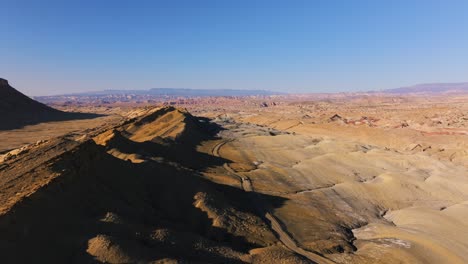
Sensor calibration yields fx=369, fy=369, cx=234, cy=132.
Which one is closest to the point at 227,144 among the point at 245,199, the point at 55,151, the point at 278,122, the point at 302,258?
the point at 245,199

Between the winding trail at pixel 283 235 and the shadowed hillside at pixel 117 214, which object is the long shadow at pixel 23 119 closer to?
the shadowed hillside at pixel 117 214

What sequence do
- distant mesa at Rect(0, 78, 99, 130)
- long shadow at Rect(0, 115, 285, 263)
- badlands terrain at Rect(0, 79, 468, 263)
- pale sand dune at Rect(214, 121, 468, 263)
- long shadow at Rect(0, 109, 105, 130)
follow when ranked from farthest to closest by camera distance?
distant mesa at Rect(0, 78, 99, 130)
long shadow at Rect(0, 109, 105, 130)
pale sand dune at Rect(214, 121, 468, 263)
badlands terrain at Rect(0, 79, 468, 263)
long shadow at Rect(0, 115, 285, 263)

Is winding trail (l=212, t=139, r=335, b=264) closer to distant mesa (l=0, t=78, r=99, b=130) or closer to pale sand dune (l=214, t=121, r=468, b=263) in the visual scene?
pale sand dune (l=214, t=121, r=468, b=263)

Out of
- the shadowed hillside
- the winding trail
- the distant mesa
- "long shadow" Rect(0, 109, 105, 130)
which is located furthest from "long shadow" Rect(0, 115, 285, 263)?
the distant mesa

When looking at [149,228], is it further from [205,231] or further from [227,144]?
[227,144]

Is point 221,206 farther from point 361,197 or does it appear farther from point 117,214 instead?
point 361,197

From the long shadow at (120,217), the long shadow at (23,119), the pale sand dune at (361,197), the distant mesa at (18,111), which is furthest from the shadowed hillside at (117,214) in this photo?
the distant mesa at (18,111)
